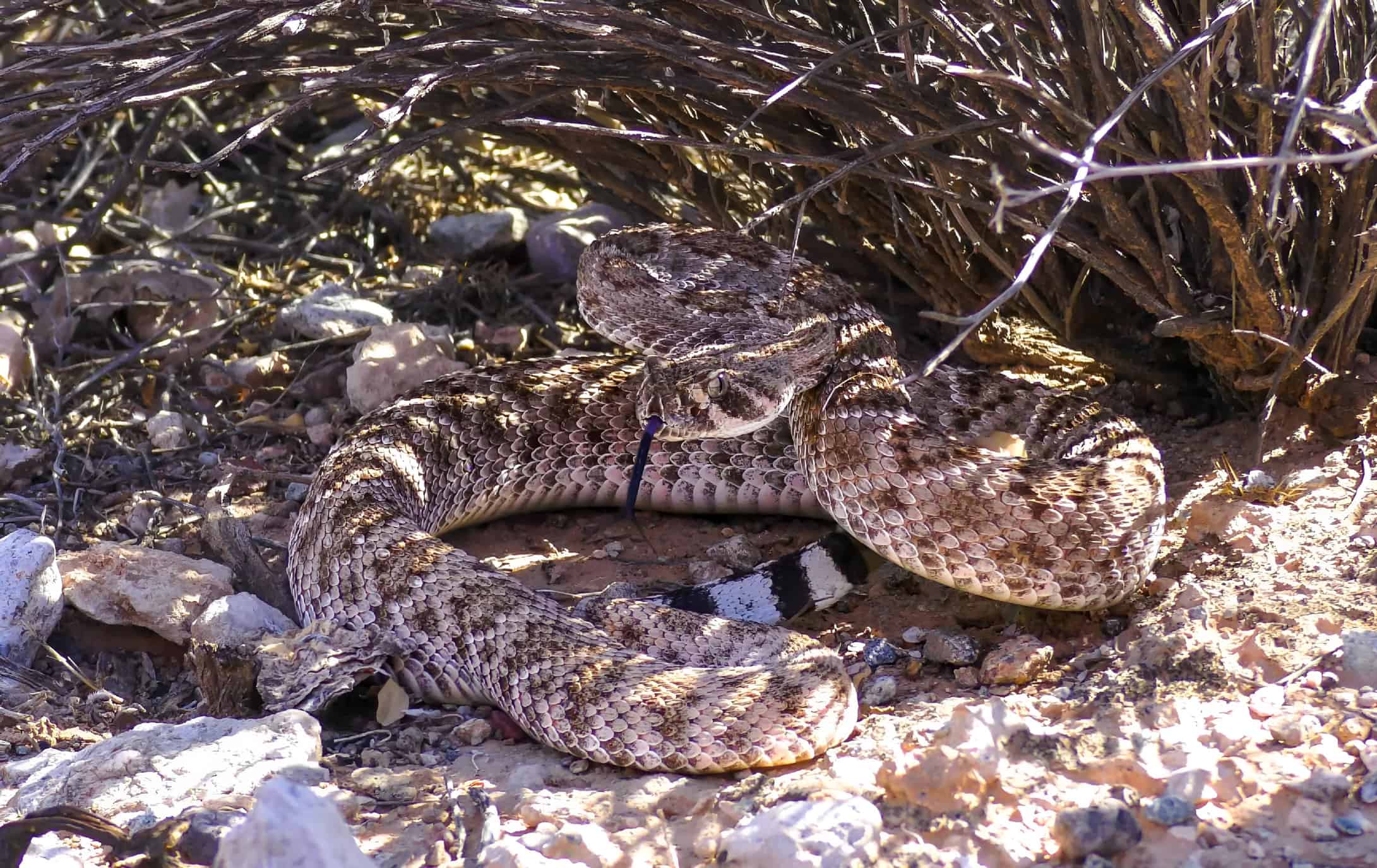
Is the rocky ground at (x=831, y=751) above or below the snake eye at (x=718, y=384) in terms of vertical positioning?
below

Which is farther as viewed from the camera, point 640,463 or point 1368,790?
point 640,463

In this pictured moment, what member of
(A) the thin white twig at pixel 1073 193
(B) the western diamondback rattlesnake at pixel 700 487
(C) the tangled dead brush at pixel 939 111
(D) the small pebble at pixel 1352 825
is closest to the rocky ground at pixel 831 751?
(D) the small pebble at pixel 1352 825

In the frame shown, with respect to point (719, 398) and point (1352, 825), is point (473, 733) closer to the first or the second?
point (719, 398)

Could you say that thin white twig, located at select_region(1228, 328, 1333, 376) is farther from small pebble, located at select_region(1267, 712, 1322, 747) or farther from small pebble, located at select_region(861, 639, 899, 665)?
small pebble, located at select_region(861, 639, 899, 665)

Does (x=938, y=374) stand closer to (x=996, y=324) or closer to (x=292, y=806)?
(x=996, y=324)

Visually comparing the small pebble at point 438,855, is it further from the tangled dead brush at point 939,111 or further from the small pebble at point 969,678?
the tangled dead brush at point 939,111

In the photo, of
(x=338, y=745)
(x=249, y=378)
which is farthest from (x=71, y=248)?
(x=338, y=745)

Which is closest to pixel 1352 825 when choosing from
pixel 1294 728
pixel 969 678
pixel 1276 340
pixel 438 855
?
pixel 1294 728

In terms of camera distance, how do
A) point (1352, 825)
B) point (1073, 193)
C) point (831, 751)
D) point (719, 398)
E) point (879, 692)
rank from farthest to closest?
point (719, 398), point (879, 692), point (831, 751), point (1073, 193), point (1352, 825)
